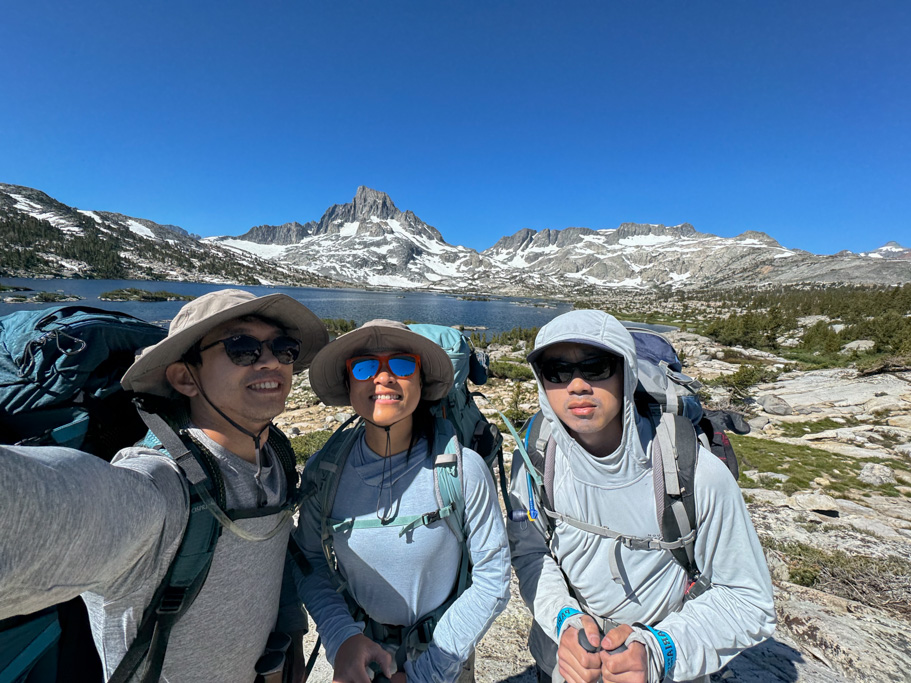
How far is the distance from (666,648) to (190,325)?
248 cm

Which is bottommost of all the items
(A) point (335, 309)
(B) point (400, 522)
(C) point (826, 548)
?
(A) point (335, 309)

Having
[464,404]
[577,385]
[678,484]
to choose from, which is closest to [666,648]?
[678,484]

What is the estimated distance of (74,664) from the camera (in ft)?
4.63

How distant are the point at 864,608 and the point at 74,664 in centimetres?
537

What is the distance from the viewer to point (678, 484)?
164cm

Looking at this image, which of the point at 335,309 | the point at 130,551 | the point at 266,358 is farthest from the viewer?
the point at 335,309

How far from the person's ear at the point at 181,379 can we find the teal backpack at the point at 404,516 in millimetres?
641

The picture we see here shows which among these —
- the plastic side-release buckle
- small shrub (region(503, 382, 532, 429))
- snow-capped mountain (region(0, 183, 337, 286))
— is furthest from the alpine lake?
the plastic side-release buckle

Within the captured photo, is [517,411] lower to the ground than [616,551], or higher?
lower

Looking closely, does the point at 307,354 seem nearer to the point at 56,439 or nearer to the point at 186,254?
the point at 56,439

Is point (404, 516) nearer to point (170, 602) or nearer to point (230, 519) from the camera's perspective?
point (230, 519)

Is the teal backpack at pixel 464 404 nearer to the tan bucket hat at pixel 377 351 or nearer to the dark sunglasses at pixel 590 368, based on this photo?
the tan bucket hat at pixel 377 351

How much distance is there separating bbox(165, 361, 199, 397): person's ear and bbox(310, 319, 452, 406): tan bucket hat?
53 centimetres

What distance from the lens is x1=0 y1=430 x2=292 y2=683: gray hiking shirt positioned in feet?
2.54
